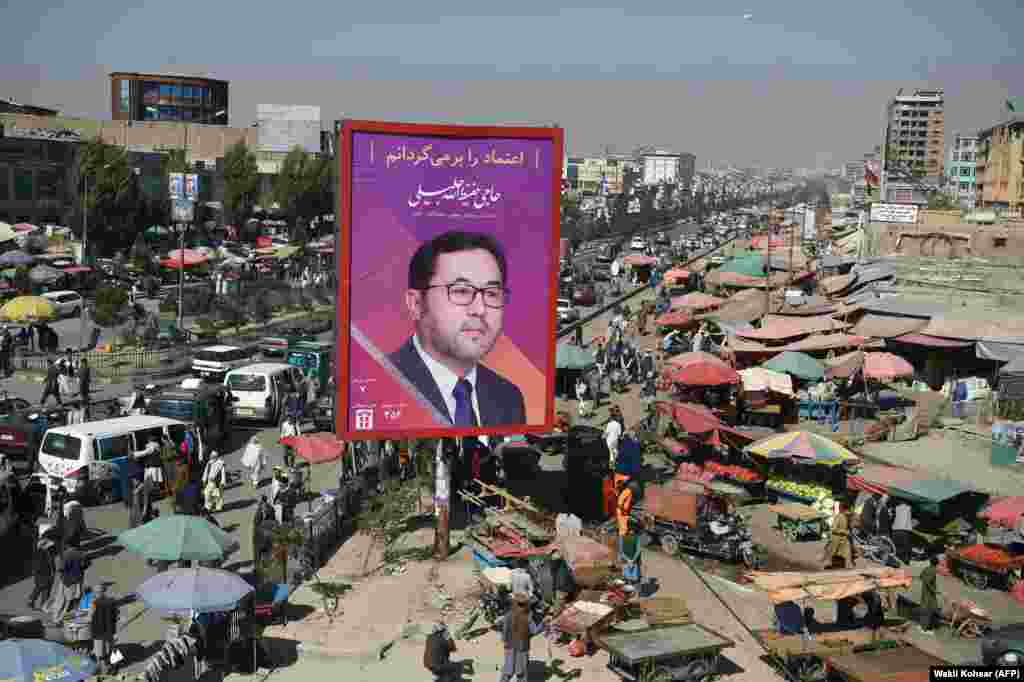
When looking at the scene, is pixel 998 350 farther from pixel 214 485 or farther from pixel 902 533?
pixel 214 485

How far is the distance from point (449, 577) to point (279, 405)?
30.7ft

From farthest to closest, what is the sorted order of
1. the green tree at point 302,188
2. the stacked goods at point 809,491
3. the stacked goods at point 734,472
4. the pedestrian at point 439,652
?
1. the green tree at point 302,188
2. the stacked goods at point 734,472
3. the stacked goods at point 809,491
4. the pedestrian at point 439,652

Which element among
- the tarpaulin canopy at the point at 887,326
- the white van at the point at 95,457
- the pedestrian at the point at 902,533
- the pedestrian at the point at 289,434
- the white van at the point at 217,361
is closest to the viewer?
the pedestrian at the point at 902,533

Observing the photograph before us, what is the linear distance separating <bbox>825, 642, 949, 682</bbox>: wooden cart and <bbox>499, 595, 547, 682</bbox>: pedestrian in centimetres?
278

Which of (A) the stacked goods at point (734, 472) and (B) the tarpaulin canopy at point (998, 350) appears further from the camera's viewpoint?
(B) the tarpaulin canopy at point (998, 350)

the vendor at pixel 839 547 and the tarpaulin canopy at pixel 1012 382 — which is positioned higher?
the tarpaulin canopy at pixel 1012 382

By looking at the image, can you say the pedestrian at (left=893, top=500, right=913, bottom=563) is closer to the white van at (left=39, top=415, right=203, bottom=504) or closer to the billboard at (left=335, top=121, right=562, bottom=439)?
the billboard at (left=335, top=121, right=562, bottom=439)

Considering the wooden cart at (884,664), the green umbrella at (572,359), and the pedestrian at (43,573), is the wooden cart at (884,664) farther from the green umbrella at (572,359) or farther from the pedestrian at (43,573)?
the green umbrella at (572,359)

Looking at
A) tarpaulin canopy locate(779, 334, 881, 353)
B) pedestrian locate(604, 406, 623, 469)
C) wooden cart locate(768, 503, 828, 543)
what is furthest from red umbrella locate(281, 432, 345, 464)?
tarpaulin canopy locate(779, 334, 881, 353)

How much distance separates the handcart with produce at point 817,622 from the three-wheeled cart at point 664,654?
63 cm

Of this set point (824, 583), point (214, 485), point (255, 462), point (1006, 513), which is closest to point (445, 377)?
point (214, 485)

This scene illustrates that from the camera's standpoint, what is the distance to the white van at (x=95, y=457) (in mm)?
15688

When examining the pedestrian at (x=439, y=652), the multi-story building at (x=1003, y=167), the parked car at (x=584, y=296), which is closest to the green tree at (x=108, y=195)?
the parked car at (x=584, y=296)

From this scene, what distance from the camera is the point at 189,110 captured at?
398 ft
